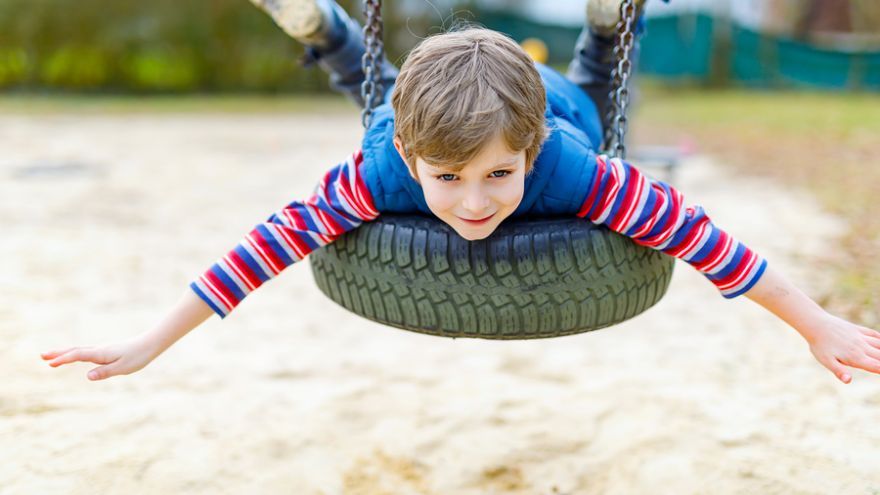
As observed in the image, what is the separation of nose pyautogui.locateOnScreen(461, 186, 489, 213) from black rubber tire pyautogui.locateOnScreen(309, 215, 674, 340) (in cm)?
17

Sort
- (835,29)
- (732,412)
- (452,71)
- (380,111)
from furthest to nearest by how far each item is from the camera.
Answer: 1. (835,29)
2. (732,412)
3. (380,111)
4. (452,71)

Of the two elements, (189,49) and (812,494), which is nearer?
(812,494)

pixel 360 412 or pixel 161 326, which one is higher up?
pixel 161 326

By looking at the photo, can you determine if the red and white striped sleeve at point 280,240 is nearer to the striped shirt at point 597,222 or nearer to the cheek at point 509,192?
the striped shirt at point 597,222

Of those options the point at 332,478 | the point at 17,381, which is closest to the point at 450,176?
the point at 332,478

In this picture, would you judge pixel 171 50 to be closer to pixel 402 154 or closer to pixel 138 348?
pixel 138 348

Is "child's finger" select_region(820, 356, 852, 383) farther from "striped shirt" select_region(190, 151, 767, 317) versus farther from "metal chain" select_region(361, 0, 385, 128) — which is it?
"metal chain" select_region(361, 0, 385, 128)

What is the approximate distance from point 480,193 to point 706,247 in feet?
1.73

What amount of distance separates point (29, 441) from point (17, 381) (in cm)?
48

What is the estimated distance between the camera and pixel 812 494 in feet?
6.95

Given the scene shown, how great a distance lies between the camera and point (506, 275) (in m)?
1.74

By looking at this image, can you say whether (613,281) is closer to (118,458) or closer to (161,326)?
(161,326)

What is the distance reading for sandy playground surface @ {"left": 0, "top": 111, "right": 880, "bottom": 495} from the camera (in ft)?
7.39

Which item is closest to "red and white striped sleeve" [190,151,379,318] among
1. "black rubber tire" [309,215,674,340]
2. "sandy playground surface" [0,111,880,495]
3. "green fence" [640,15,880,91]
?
"black rubber tire" [309,215,674,340]
